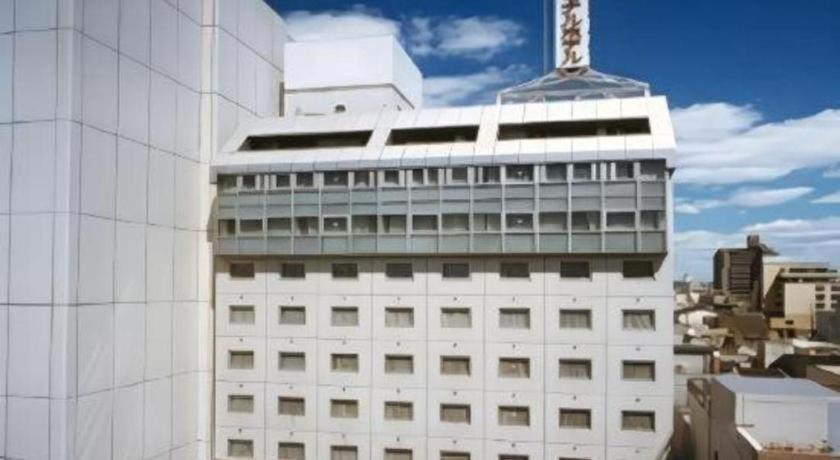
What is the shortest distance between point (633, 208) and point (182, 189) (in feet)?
82.8

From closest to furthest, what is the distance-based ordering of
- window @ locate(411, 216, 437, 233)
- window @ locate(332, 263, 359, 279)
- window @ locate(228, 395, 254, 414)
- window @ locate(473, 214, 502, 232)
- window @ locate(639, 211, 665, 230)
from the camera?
window @ locate(639, 211, 665, 230), window @ locate(473, 214, 502, 232), window @ locate(411, 216, 437, 233), window @ locate(332, 263, 359, 279), window @ locate(228, 395, 254, 414)

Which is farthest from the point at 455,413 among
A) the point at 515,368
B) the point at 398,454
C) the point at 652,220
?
the point at 652,220

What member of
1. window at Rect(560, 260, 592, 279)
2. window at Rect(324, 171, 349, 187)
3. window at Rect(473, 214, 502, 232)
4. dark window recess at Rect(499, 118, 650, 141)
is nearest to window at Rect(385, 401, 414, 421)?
window at Rect(473, 214, 502, 232)

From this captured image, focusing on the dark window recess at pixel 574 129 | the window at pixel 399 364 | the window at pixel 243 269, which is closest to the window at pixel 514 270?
the window at pixel 399 364

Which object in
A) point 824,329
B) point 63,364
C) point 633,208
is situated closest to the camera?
point 63,364

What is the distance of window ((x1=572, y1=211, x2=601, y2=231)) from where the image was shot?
115 ft

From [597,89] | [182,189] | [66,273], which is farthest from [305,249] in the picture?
[597,89]

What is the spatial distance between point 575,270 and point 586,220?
2.86 metres

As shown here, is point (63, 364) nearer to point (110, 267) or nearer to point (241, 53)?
point (110, 267)

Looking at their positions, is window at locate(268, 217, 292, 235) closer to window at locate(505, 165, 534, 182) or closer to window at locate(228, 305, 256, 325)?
window at locate(228, 305, 256, 325)

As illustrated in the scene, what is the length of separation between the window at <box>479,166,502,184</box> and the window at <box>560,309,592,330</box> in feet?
26.2

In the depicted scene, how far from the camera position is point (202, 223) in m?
40.0

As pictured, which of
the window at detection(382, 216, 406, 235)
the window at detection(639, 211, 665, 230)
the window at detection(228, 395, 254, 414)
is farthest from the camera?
the window at detection(228, 395, 254, 414)

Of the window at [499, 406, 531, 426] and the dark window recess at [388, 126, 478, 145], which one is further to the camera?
the dark window recess at [388, 126, 478, 145]
